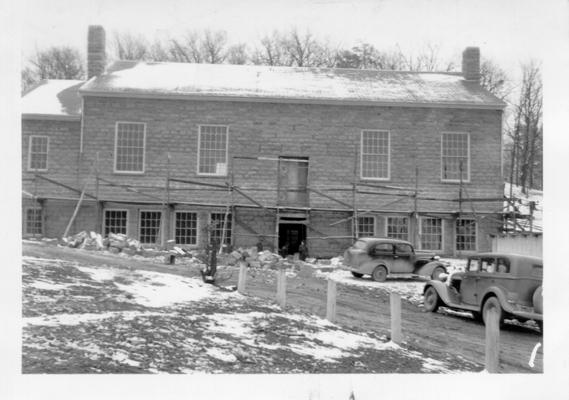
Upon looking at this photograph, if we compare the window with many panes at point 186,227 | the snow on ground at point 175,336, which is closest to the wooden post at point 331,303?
the snow on ground at point 175,336

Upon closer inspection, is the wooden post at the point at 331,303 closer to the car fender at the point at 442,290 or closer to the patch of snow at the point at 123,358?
the car fender at the point at 442,290

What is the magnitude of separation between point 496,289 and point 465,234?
7.57m

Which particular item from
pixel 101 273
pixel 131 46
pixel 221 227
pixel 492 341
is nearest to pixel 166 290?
pixel 101 273

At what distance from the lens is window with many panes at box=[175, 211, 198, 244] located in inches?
767

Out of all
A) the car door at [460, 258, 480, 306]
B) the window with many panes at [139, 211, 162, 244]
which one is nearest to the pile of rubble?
the window with many panes at [139, 211, 162, 244]

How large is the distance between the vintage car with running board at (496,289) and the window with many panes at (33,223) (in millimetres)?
12170

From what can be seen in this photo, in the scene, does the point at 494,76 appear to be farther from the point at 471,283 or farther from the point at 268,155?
the point at 268,155

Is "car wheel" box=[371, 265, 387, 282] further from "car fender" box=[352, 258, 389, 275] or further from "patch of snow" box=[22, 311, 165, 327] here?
"patch of snow" box=[22, 311, 165, 327]

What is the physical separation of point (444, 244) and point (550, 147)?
1029 centimetres

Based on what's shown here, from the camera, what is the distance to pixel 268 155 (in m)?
20.5

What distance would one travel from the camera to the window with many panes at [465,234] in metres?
17.8

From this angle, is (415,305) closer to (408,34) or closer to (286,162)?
(408,34)

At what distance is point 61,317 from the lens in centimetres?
756

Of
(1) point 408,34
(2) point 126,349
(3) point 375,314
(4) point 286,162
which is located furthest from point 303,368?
(4) point 286,162
